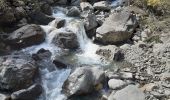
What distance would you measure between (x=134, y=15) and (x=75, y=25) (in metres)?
2.28

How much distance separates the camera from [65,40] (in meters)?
11.6

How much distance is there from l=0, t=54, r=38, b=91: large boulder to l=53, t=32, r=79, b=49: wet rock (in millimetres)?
2132

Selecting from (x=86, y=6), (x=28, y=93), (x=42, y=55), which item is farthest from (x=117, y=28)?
(x=28, y=93)

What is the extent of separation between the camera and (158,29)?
1245 cm

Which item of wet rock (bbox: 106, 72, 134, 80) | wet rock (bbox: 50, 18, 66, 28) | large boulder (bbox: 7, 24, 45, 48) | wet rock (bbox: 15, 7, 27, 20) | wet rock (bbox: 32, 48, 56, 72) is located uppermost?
wet rock (bbox: 15, 7, 27, 20)

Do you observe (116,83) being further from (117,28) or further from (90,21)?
(90,21)

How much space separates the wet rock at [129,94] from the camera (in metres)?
8.88

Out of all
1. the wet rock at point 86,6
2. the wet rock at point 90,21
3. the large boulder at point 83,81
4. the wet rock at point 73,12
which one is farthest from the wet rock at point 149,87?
the wet rock at point 86,6

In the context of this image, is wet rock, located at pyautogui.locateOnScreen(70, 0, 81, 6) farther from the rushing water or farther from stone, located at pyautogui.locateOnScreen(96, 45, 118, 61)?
stone, located at pyautogui.locateOnScreen(96, 45, 118, 61)

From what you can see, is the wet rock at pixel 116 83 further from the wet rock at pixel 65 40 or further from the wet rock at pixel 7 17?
the wet rock at pixel 7 17

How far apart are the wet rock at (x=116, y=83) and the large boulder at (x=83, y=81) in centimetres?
26

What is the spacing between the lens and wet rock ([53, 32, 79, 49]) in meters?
11.6

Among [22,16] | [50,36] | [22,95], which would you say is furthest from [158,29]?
[22,95]

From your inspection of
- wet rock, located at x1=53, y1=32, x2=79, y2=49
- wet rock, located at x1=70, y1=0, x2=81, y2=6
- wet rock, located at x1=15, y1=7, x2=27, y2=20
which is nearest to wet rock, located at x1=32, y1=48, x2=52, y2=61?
wet rock, located at x1=53, y1=32, x2=79, y2=49
